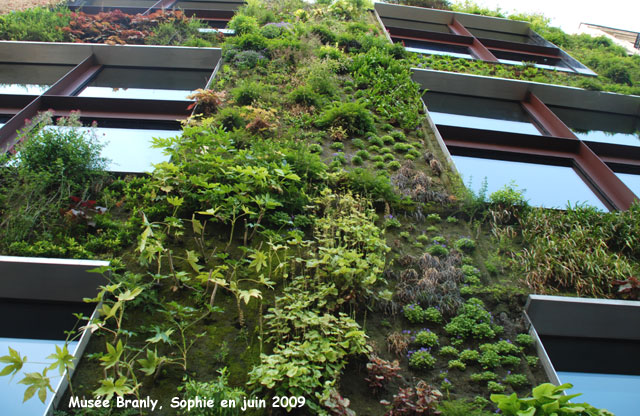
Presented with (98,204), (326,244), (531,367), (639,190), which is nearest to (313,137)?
(326,244)

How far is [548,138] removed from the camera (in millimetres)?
9469

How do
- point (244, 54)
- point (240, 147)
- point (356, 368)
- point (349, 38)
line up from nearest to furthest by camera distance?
1. point (356, 368)
2. point (240, 147)
3. point (244, 54)
4. point (349, 38)

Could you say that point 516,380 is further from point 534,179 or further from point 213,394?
point 534,179

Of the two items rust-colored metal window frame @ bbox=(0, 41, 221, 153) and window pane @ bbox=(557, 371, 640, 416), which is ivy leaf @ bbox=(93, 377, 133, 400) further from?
rust-colored metal window frame @ bbox=(0, 41, 221, 153)

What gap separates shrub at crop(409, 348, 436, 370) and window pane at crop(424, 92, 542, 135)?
22.8 ft

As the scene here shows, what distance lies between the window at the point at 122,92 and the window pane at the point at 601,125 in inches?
375

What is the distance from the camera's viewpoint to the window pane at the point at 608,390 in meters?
4.89

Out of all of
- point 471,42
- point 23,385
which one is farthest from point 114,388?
point 471,42

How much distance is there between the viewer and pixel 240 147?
24.4 feet

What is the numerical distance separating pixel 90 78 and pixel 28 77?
58.1 inches

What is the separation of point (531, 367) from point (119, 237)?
208 inches

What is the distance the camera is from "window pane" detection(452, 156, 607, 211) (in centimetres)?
812

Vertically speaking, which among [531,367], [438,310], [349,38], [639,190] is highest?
[349,38]

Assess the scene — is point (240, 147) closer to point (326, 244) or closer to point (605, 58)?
point (326, 244)
